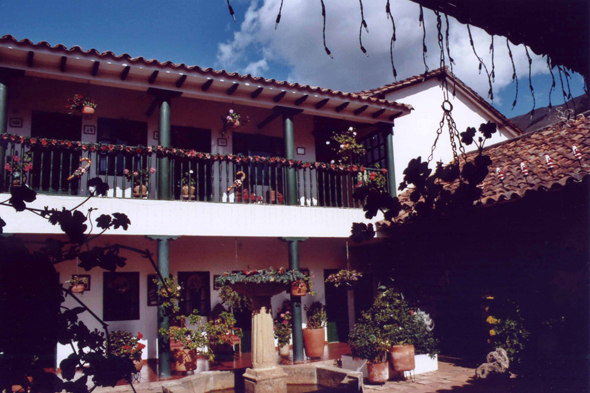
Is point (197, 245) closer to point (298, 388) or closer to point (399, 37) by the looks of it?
point (298, 388)

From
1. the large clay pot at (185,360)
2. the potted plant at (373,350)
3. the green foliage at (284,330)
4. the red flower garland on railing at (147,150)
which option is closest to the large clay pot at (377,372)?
the potted plant at (373,350)

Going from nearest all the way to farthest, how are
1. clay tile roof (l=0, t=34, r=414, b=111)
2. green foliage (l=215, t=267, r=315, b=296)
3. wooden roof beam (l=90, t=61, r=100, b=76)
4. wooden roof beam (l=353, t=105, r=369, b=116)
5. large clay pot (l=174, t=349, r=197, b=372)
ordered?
green foliage (l=215, t=267, r=315, b=296) → clay tile roof (l=0, t=34, r=414, b=111) → wooden roof beam (l=90, t=61, r=100, b=76) → large clay pot (l=174, t=349, r=197, b=372) → wooden roof beam (l=353, t=105, r=369, b=116)

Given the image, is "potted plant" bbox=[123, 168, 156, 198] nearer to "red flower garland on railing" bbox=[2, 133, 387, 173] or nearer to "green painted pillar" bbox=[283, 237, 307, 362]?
"red flower garland on railing" bbox=[2, 133, 387, 173]

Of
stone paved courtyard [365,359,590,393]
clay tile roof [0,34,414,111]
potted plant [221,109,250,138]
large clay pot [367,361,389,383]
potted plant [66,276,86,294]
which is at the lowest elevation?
stone paved courtyard [365,359,590,393]

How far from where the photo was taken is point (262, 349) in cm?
720

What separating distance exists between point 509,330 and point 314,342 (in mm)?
3817

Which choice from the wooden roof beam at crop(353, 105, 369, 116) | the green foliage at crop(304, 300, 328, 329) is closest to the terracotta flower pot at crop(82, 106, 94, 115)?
the wooden roof beam at crop(353, 105, 369, 116)

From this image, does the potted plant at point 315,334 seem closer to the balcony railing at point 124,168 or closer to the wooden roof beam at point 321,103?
the balcony railing at point 124,168

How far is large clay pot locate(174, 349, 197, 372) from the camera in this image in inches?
→ 328

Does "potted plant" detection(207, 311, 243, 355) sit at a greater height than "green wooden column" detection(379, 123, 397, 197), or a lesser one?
lesser

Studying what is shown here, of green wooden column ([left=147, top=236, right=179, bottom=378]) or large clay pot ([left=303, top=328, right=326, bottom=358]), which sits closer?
green wooden column ([left=147, top=236, right=179, bottom=378])

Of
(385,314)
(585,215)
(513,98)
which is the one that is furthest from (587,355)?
(513,98)

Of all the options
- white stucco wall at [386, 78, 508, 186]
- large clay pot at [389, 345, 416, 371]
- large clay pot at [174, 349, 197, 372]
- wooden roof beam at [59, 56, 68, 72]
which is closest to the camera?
wooden roof beam at [59, 56, 68, 72]

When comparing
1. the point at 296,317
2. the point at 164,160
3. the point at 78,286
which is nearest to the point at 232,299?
the point at 296,317
